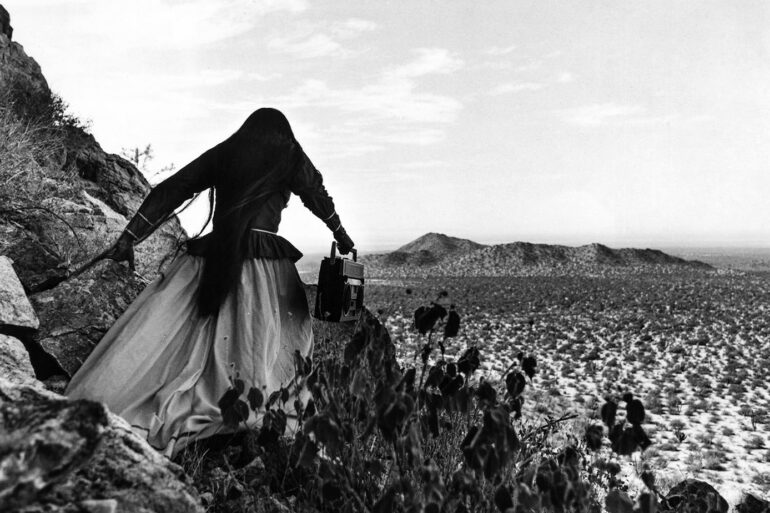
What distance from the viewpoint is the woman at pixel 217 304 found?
132 inches

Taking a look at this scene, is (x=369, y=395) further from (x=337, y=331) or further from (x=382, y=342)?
(x=337, y=331)

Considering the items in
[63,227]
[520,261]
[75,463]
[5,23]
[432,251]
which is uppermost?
[5,23]

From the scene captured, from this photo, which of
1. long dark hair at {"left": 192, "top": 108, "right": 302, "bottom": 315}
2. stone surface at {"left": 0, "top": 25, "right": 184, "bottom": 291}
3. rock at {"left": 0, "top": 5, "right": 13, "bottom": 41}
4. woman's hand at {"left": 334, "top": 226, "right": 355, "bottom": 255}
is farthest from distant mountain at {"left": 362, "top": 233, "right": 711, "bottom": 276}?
long dark hair at {"left": 192, "top": 108, "right": 302, "bottom": 315}

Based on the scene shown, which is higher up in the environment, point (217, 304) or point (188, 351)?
point (217, 304)

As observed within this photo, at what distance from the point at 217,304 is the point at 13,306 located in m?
1.32

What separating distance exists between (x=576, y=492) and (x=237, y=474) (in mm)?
1978

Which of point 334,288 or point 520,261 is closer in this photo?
point 334,288

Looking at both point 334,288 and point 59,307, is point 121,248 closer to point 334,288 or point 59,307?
point 59,307

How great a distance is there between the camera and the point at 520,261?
47344 millimetres

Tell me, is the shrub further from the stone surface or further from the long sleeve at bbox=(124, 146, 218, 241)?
the stone surface

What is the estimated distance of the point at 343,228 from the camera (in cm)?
443

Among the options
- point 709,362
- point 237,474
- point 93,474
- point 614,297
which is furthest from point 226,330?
Result: point 614,297

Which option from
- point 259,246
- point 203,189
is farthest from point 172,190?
point 259,246

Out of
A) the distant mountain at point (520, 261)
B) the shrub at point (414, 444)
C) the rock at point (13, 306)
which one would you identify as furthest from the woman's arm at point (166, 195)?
the distant mountain at point (520, 261)
